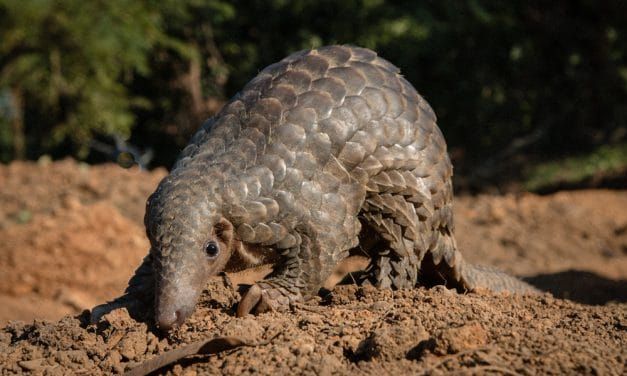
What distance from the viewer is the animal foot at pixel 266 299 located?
12.4 feet

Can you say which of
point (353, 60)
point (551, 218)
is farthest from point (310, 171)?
point (551, 218)

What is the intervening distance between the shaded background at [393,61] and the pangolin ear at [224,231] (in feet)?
24.5

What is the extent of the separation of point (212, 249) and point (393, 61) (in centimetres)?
793

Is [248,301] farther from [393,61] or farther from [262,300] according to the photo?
[393,61]

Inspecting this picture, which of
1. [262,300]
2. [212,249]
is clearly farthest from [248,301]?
[212,249]

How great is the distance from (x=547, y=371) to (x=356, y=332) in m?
0.82

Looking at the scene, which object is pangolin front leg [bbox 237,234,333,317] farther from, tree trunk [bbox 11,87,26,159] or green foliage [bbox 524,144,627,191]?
tree trunk [bbox 11,87,26,159]

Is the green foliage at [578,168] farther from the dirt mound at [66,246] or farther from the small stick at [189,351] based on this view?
the small stick at [189,351]

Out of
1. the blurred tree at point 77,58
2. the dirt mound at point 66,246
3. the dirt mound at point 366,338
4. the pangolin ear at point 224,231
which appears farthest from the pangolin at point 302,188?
the blurred tree at point 77,58

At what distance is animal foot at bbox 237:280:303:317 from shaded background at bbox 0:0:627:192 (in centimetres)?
748

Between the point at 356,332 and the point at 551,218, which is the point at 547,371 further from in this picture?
the point at 551,218

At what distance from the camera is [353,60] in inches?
173

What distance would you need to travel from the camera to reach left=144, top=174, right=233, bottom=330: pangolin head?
11.7 feet

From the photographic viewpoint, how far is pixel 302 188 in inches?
156
